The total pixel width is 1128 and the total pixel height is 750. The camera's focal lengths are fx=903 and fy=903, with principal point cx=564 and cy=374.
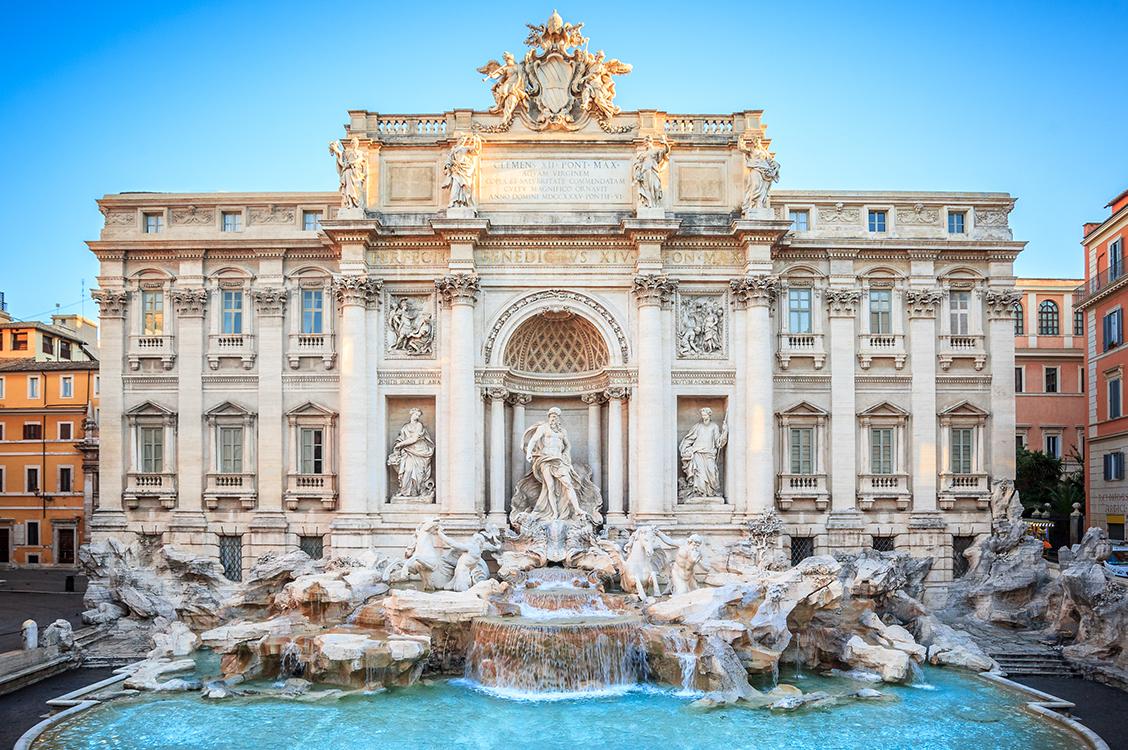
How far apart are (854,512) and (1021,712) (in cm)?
1023

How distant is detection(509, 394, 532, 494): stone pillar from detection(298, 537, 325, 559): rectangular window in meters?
6.08

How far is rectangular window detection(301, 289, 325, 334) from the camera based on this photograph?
27.9 meters

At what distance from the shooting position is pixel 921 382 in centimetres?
2762

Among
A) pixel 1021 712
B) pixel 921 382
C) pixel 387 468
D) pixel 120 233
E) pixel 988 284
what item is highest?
pixel 120 233

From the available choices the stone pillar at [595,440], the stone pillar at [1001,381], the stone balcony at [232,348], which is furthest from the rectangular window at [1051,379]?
the stone balcony at [232,348]

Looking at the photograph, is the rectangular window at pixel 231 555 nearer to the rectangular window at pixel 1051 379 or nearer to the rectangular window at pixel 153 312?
the rectangular window at pixel 153 312

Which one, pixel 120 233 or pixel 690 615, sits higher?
pixel 120 233

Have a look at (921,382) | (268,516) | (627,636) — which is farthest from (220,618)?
(921,382)

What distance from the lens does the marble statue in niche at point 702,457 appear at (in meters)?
26.5

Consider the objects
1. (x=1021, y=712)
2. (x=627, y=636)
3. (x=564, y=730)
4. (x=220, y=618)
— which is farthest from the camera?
(x=220, y=618)

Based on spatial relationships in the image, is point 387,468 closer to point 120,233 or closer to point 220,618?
point 220,618

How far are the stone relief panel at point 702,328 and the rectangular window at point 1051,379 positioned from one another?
89.7 feet

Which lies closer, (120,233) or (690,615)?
(690,615)

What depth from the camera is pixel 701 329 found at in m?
26.9
